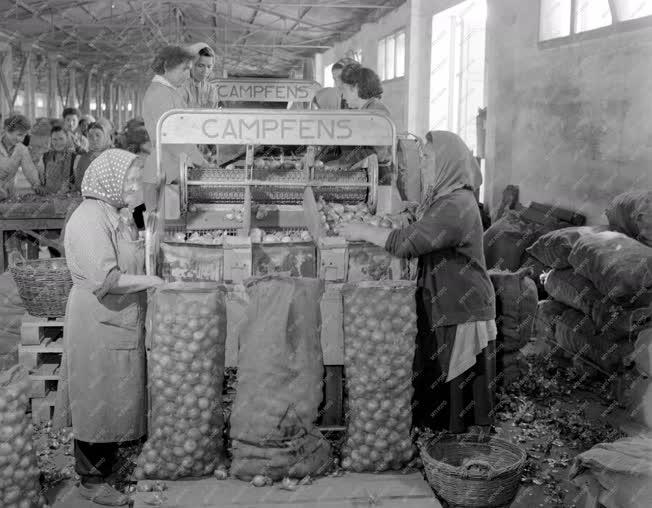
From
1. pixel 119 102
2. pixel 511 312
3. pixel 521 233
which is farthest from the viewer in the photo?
pixel 119 102

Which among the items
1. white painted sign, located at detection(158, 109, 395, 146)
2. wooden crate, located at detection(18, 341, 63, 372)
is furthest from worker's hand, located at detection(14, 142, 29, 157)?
white painted sign, located at detection(158, 109, 395, 146)

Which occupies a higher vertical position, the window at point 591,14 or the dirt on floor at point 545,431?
the window at point 591,14

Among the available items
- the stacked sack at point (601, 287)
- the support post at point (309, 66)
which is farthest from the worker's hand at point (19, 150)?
the support post at point (309, 66)

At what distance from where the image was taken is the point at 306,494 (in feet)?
9.69

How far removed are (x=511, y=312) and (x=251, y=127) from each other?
2.35 meters

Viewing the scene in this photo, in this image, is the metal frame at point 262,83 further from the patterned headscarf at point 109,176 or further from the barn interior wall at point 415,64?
the barn interior wall at point 415,64

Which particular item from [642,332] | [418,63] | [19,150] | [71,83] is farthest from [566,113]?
[71,83]

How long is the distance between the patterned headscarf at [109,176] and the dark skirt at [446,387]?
1.63m

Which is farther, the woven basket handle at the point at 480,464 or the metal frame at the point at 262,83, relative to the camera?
the metal frame at the point at 262,83

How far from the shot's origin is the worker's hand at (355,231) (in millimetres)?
3504

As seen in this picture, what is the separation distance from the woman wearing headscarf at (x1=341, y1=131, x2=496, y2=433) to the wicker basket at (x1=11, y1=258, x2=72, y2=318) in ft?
6.09

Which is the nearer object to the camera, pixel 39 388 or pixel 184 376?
pixel 184 376

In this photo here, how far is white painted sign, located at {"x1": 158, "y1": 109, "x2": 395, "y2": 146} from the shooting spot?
365cm

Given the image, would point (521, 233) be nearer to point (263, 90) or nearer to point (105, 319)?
point (263, 90)
